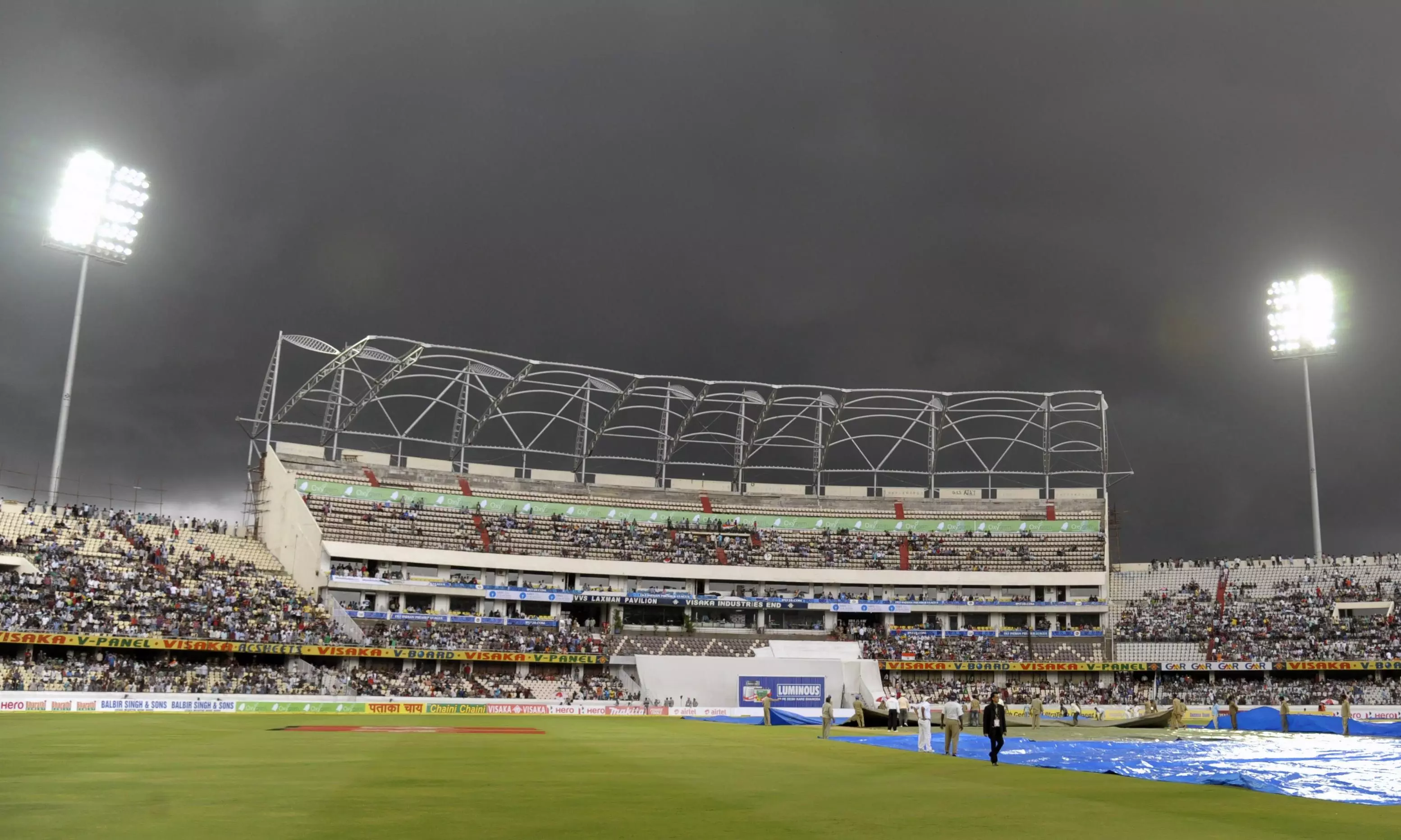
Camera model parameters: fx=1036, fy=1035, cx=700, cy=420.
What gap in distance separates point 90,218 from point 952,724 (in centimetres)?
6039

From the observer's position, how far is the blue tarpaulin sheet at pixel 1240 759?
17766 millimetres

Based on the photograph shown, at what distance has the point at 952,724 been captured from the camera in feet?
82.0

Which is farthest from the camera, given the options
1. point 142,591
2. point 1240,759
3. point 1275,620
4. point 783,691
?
point 1275,620

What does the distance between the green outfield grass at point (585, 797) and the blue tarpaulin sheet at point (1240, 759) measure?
1230 mm

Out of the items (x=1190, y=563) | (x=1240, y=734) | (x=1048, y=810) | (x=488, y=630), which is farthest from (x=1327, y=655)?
(x=1048, y=810)

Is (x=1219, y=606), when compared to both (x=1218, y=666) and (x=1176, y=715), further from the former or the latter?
(x=1176, y=715)

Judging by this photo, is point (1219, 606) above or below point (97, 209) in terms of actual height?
below

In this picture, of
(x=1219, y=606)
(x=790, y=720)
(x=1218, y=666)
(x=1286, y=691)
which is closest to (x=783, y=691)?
(x=790, y=720)

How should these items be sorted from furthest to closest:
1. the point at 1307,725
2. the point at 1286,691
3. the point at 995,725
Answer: the point at 1286,691, the point at 1307,725, the point at 995,725

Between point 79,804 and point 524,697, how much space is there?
51798 mm

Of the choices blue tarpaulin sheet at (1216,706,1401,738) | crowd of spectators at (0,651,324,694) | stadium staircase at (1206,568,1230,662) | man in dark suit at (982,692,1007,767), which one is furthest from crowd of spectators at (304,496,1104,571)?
man in dark suit at (982,692,1007,767)

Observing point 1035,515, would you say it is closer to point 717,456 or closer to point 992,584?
point 992,584

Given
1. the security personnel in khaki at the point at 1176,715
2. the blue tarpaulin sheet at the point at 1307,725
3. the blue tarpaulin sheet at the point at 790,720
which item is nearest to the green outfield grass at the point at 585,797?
the security personnel in khaki at the point at 1176,715

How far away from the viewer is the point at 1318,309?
77875 millimetres
